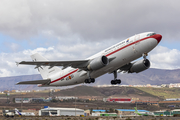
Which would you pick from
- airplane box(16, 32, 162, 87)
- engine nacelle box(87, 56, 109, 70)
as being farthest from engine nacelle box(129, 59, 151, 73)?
engine nacelle box(87, 56, 109, 70)

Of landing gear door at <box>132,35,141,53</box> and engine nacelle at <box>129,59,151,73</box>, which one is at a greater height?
landing gear door at <box>132,35,141,53</box>

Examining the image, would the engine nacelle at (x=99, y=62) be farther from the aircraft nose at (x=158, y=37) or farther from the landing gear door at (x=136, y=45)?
the aircraft nose at (x=158, y=37)

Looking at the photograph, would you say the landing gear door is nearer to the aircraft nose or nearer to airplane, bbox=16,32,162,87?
airplane, bbox=16,32,162,87

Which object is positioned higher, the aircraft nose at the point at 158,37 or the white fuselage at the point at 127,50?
the aircraft nose at the point at 158,37

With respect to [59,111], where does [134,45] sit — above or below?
above

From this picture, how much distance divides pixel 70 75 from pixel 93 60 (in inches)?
309

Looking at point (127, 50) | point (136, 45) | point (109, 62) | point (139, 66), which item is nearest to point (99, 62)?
point (109, 62)

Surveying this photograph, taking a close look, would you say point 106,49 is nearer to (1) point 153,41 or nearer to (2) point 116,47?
(2) point 116,47

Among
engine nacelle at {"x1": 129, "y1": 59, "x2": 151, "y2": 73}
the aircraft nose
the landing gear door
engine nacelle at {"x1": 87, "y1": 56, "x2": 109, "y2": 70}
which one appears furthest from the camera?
engine nacelle at {"x1": 129, "y1": 59, "x2": 151, "y2": 73}

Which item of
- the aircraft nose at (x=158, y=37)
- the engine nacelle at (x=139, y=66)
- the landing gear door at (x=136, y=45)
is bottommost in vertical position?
the engine nacelle at (x=139, y=66)

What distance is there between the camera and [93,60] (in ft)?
147

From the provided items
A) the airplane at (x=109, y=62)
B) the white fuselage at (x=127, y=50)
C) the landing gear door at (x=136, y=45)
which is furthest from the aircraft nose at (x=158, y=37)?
the landing gear door at (x=136, y=45)

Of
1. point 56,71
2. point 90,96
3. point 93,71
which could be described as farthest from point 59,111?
point 90,96

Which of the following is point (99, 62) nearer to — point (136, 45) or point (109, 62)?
point (109, 62)
